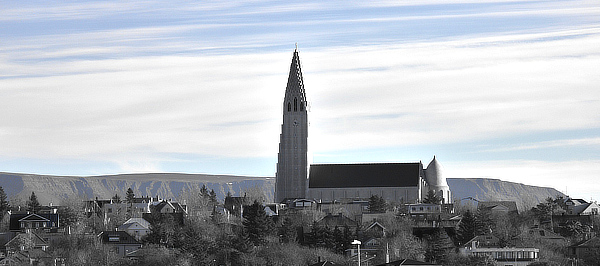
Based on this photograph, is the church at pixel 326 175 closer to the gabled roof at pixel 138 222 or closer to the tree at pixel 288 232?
the gabled roof at pixel 138 222

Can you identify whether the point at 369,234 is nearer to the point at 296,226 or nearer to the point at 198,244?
the point at 296,226

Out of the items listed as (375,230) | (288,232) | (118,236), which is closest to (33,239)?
(118,236)

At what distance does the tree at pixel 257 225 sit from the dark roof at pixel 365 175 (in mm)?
66635

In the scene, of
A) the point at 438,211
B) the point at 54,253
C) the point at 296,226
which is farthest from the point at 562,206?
the point at 54,253

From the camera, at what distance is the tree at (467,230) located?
121 meters

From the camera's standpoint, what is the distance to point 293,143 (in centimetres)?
19362

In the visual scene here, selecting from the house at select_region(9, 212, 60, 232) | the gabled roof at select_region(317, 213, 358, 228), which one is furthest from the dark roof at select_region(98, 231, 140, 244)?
the gabled roof at select_region(317, 213, 358, 228)

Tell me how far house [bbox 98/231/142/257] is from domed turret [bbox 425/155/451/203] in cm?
8440

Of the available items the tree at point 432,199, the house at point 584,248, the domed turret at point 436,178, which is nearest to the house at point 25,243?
the house at point 584,248

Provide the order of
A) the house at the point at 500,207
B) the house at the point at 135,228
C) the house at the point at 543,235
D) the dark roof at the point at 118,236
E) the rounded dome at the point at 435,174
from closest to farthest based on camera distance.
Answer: the dark roof at the point at 118,236, the house at the point at 543,235, the house at the point at 135,228, the house at the point at 500,207, the rounded dome at the point at 435,174

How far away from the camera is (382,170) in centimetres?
19350

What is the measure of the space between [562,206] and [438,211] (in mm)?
29333

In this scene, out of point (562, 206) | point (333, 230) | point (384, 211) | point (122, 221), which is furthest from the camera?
point (562, 206)

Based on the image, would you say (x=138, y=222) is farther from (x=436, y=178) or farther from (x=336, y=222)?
(x=436, y=178)
